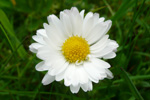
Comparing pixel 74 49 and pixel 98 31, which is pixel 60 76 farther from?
pixel 98 31

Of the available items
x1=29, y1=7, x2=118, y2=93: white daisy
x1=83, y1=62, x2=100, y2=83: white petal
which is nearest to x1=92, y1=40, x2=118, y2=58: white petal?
x1=29, y1=7, x2=118, y2=93: white daisy

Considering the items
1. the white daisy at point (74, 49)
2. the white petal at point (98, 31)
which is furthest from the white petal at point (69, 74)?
the white petal at point (98, 31)

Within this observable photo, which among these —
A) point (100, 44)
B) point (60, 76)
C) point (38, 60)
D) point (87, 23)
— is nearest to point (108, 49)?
point (100, 44)

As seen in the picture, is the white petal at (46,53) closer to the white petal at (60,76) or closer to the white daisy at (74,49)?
the white daisy at (74,49)

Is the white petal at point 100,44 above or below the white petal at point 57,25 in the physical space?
below

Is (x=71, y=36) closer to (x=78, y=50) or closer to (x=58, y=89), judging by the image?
(x=78, y=50)

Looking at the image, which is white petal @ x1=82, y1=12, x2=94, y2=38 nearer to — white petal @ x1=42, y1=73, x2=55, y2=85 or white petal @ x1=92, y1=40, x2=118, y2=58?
white petal @ x1=92, y1=40, x2=118, y2=58

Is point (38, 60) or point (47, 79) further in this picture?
point (38, 60)
